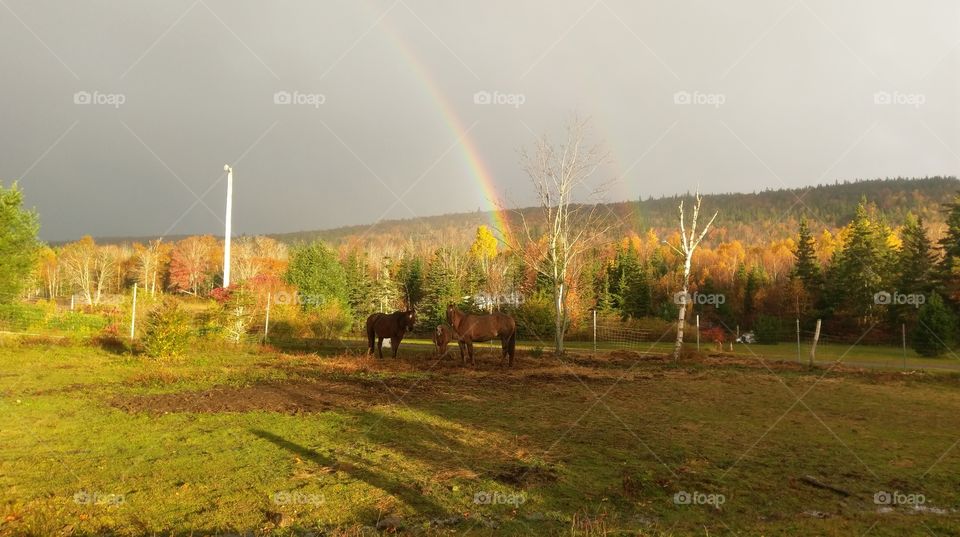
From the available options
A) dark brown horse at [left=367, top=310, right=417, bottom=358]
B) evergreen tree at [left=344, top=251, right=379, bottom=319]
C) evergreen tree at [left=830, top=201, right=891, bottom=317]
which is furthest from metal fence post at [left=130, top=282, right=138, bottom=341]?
evergreen tree at [left=830, top=201, right=891, bottom=317]

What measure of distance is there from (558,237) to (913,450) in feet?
53.1

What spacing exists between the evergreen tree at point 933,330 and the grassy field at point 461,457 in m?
14.9

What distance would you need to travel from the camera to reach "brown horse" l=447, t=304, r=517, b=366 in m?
17.9

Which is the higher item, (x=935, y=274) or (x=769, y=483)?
(x=935, y=274)

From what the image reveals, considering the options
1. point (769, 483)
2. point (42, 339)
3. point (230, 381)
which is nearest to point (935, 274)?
point (769, 483)

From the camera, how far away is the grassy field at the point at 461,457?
5168mm

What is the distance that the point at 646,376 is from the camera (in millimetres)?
16578

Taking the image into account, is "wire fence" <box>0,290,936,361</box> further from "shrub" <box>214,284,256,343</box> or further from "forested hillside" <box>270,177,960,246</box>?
"forested hillside" <box>270,177,960,246</box>

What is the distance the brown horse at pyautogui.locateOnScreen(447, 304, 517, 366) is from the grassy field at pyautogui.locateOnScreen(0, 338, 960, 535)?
148 inches

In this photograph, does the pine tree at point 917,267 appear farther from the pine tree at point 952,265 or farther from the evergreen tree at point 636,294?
the evergreen tree at point 636,294

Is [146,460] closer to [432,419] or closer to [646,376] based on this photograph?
[432,419]

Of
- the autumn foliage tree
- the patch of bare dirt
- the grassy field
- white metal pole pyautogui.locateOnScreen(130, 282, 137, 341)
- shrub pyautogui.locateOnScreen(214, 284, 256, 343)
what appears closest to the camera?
the grassy field

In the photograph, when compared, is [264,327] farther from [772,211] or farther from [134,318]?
[772,211]

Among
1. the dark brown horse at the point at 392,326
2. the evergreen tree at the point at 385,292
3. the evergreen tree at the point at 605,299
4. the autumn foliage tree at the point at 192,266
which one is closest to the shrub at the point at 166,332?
the dark brown horse at the point at 392,326
